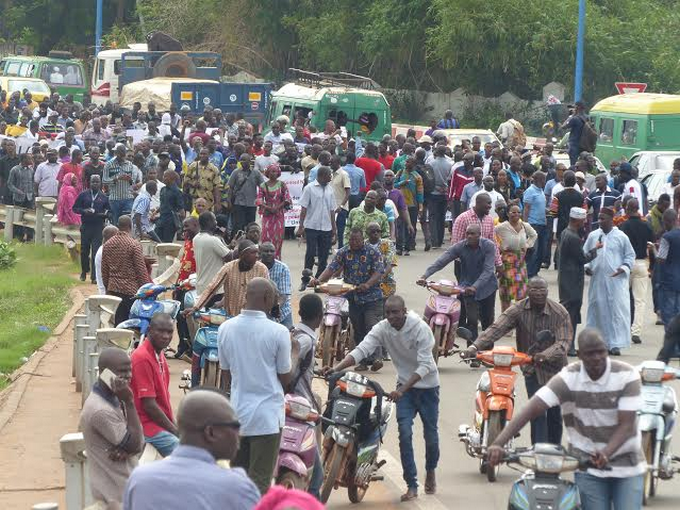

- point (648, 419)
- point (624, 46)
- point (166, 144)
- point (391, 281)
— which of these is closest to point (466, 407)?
point (391, 281)

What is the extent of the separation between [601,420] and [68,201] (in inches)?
648

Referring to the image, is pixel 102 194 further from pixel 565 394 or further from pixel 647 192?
pixel 565 394

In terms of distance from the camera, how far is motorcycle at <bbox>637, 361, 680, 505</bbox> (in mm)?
10453

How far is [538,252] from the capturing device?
2166cm

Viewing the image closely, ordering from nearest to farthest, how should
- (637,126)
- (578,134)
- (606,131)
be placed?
(578,134)
(637,126)
(606,131)

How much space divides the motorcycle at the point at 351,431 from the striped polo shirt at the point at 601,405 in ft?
7.89

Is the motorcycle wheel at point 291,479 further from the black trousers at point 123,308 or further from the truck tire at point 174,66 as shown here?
the truck tire at point 174,66

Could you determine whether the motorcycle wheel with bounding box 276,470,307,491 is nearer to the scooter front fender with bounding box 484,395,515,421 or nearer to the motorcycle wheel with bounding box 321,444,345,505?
the motorcycle wheel with bounding box 321,444,345,505

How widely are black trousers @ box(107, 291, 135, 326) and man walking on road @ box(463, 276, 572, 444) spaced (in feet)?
16.7

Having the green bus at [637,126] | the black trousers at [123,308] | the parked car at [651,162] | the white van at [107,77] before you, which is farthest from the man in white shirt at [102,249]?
the white van at [107,77]

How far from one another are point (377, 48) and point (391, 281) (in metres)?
33.3

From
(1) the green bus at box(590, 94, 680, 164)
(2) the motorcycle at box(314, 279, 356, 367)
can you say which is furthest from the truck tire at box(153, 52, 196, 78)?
(2) the motorcycle at box(314, 279, 356, 367)

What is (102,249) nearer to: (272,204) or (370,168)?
(272,204)

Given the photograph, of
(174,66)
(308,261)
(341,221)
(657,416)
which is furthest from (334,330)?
(174,66)
